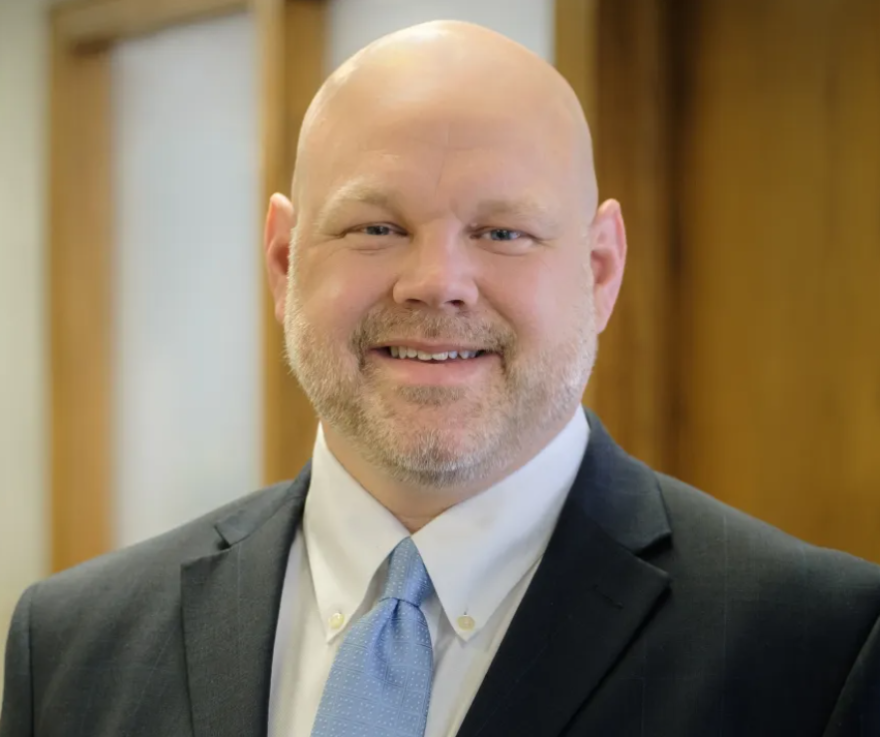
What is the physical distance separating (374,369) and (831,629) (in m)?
0.51

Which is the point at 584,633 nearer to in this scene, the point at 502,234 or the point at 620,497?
the point at 620,497

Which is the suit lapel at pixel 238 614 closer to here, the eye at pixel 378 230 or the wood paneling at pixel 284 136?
the eye at pixel 378 230

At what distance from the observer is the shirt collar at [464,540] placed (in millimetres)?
975

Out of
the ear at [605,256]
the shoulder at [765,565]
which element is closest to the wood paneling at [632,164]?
the ear at [605,256]

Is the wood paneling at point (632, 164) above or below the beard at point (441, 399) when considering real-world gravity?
above

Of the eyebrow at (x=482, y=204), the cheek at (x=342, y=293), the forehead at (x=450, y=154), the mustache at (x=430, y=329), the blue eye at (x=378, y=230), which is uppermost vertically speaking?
the forehead at (x=450, y=154)

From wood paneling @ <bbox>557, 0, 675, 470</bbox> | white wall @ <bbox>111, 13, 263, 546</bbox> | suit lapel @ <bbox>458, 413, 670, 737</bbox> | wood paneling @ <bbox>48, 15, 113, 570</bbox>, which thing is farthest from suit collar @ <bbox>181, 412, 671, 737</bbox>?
wood paneling @ <bbox>48, 15, 113, 570</bbox>

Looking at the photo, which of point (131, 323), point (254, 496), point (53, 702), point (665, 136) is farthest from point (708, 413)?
point (131, 323)

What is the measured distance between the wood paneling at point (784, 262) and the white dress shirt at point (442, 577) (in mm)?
625

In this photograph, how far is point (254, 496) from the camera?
1.23 m

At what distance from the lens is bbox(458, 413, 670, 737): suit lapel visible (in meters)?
0.87

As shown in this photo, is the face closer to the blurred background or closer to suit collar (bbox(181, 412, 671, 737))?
suit collar (bbox(181, 412, 671, 737))

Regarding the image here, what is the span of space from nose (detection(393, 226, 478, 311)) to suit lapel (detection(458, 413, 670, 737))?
0.26 meters

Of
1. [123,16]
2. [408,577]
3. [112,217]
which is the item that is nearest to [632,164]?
[408,577]
